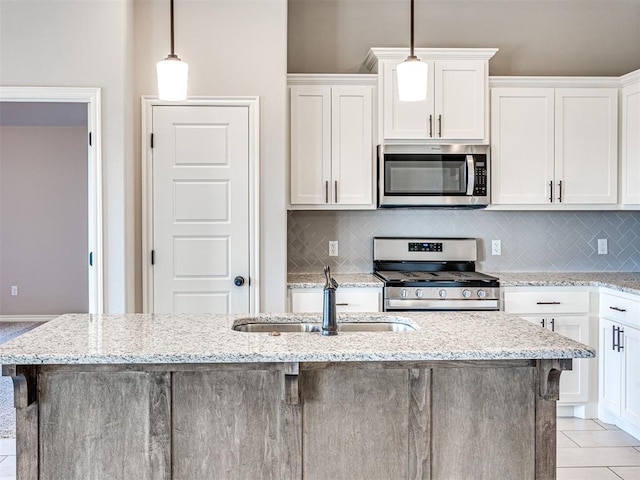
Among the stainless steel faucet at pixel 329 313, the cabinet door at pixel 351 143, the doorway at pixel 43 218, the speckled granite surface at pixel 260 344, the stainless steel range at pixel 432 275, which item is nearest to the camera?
the speckled granite surface at pixel 260 344

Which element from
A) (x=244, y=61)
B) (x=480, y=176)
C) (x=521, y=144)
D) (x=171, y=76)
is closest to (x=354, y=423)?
(x=171, y=76)

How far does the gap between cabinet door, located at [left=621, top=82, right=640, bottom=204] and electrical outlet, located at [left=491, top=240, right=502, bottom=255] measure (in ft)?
2.93

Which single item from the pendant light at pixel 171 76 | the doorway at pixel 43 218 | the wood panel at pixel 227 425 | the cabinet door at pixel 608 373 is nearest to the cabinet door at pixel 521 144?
the cabinet door at pixel 608 373

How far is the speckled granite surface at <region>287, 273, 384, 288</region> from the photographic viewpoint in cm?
354

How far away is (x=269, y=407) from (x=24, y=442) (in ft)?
2.77

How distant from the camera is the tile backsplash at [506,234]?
414cm

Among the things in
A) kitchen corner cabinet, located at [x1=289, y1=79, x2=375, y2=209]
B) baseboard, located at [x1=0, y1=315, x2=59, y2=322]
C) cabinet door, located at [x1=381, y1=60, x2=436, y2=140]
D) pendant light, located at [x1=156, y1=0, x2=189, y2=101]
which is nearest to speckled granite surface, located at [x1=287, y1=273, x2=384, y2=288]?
kitchen corner cabinet, located at [x1=289, y1=79, x2=375, y2=209]

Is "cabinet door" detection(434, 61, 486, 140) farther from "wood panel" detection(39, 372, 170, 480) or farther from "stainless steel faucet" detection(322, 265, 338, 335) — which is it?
"wood panel" detection(39, 372, 170, 480)

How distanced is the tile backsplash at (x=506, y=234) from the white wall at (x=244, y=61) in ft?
2.12

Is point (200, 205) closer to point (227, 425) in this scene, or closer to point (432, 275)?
point (432, 275)

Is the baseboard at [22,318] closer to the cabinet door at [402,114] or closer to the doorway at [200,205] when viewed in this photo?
the doorway at [200,205]

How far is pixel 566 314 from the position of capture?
360cm

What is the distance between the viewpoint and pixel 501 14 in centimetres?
416

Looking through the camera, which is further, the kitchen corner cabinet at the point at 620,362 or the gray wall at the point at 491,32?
the gray wall at the point at 491,32
